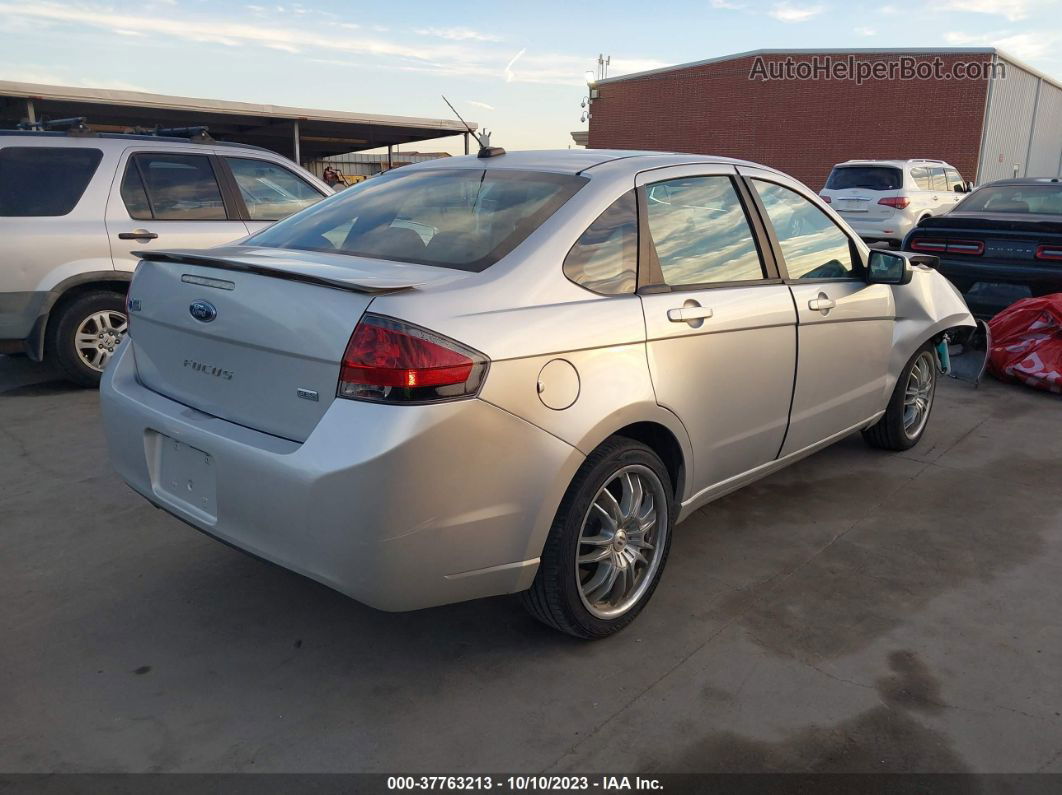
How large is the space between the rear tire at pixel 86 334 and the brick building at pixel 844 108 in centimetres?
2710

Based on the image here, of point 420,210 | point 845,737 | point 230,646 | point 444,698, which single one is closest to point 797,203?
point 420,210

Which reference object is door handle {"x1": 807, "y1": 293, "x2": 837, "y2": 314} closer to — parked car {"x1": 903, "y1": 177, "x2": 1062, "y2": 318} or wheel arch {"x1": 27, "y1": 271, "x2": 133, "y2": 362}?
parked car {"x1": 903, "y1": 177, "x2": 1062, "y2": 318}

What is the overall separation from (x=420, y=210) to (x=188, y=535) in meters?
1.81

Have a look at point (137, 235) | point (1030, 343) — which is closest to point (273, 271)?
point (137, 235)

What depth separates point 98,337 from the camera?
20.1 ft

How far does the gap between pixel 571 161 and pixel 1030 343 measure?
5.32 meters

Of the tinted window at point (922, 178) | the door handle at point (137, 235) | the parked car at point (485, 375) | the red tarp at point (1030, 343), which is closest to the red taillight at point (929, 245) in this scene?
the red tarp at point (1030, 343)

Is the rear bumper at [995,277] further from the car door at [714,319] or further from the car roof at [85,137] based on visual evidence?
the car roof at [85,137]

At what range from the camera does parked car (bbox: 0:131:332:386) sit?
5668 millimetres

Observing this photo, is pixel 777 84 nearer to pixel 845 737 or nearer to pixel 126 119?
pixel 126 119

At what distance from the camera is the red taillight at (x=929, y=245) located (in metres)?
7.57

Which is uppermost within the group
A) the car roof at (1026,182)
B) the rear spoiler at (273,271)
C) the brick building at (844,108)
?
the brick building at (844,108)

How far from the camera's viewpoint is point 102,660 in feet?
9.20

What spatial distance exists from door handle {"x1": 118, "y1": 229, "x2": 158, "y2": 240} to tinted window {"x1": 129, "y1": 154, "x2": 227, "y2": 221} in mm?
145
